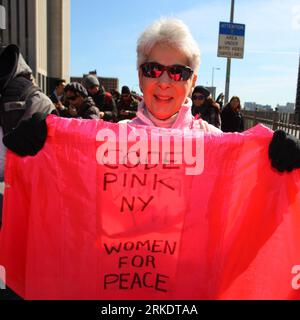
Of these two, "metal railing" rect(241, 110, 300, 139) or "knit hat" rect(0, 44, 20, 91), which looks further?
"metal railing" rect(241, 110, 300, 139)

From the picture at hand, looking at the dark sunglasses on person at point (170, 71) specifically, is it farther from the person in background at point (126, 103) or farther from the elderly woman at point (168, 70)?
the person in background at point (126, 103)

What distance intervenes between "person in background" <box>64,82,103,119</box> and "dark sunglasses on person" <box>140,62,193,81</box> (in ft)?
11.6

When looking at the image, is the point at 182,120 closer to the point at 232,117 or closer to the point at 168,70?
the point at 168,70

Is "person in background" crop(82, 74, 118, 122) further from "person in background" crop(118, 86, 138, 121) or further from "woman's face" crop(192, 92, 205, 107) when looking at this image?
"woman's face" crop(192, 92, 205, 107)

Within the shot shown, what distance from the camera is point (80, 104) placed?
5.39 m

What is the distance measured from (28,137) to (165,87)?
0.66 m

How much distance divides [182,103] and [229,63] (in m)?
9.97

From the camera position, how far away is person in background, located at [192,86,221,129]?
6.66m

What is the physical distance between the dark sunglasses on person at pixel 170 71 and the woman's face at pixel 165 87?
0.05 ft

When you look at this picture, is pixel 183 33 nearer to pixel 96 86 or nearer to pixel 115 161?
pixel 115 161

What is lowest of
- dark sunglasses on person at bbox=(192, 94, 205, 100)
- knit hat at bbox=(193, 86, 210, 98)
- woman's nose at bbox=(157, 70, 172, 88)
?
dark sunglasses on person at bbox=(192, 94, 205, 100)

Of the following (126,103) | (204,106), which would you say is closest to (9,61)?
(204,106)

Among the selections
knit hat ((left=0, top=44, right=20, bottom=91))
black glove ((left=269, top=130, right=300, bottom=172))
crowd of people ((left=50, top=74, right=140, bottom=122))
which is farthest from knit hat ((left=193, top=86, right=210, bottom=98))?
black glove ((left=269, top=130, right=300, bottom=172))

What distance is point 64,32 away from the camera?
33938 millimetres
